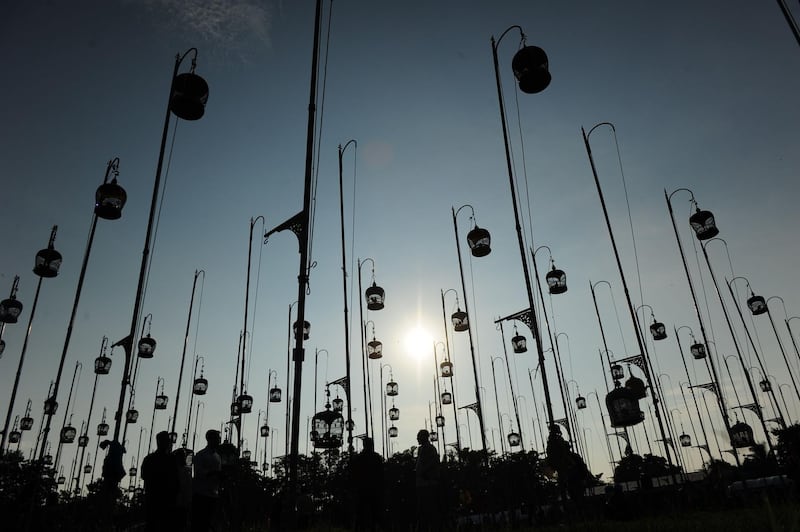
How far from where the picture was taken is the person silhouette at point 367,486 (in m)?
9.75

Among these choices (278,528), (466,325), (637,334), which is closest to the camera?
(278,528)

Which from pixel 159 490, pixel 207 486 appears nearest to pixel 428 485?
pixel 207 486

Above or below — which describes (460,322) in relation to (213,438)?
Result: above

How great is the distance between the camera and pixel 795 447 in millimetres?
11297

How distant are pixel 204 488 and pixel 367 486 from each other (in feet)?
11.0

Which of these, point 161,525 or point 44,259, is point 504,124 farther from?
point 44,259

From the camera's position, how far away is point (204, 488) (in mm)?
8148

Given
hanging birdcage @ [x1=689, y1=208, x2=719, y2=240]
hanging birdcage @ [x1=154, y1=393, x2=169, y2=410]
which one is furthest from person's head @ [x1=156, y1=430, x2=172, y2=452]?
hanging birdcage @ [x1=154, y1=393, x2=169, y2=410]

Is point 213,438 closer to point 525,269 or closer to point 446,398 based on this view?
point 525,269

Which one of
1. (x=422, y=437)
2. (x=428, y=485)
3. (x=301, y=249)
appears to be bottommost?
(x=428, y=485)

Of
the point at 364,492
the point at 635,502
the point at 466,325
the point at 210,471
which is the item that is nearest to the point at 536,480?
the point at 466,325

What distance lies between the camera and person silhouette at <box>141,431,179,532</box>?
799cm

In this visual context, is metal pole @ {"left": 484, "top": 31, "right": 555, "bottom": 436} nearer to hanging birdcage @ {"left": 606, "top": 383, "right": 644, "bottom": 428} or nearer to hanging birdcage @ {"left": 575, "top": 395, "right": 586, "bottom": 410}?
hanging birdcage @ {"left": 606, "top": 383, "right": 644, "bottom": 428}

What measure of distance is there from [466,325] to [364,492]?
33.4 ft
